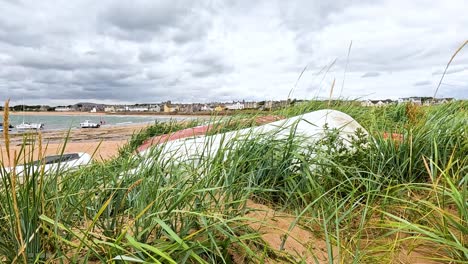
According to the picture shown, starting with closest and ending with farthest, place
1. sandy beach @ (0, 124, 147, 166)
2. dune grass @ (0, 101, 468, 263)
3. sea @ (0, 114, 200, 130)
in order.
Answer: dune grass @ (0, 101, 468, 263) → sandy beach @ (0, 124, 147, 166) → sea @ (0, 114, 200, 130)

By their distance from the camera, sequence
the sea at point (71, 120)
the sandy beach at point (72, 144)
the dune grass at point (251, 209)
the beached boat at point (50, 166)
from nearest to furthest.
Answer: the dune grass at point (251, 209) → the beached boat at point (50, 166) → the sandy beach at point (72, 144) → the sea at point (71, 120)

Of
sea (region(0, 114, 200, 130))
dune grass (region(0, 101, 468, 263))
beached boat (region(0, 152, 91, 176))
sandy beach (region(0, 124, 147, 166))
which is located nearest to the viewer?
dune grass (region(0, 101, 468, 263))

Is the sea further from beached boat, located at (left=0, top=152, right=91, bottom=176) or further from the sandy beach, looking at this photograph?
beached boat, located at (left=0, top=152, right=91, bottom=176)

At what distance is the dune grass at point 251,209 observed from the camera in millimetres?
1383

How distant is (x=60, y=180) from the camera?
85.5 inches

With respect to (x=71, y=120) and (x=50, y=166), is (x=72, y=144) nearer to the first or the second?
(x=71, y=120)

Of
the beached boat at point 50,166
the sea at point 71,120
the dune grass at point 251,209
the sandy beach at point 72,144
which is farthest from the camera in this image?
the sea at point 71,120

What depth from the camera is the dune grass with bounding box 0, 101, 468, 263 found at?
4.54ft

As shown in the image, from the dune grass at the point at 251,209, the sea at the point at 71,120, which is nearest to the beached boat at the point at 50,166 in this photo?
the dune grass at the point at 251,209

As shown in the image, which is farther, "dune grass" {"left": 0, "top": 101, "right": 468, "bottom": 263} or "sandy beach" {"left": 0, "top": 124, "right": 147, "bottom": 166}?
"sandy beach" {"left": 0, "top": 124, "right": 147, "bottom": 166}

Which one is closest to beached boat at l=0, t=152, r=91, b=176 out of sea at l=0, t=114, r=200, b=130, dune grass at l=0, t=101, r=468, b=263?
dune grass at l=0, t=101, r=468, b=263

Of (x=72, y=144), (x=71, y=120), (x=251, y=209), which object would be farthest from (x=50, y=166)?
(x=72, y=144)

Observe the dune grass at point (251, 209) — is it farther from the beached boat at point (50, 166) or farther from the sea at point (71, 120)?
the sea at point (71, 120)

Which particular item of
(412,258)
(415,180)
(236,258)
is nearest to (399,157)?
(415,180)
